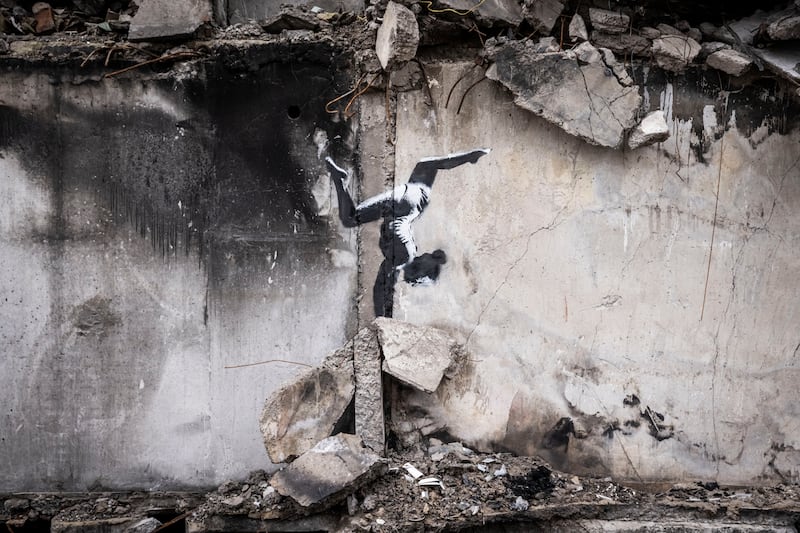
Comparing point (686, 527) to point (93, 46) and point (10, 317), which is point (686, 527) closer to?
point (10, 317)

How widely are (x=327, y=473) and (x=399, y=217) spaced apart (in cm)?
156

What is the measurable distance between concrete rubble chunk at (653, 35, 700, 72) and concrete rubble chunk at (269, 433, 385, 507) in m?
2.90

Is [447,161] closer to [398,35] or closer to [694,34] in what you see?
[398,35]

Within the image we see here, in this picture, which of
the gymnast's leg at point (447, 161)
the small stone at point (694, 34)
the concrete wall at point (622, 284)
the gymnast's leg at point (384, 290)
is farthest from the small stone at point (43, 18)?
the small stone at point (694, 34)

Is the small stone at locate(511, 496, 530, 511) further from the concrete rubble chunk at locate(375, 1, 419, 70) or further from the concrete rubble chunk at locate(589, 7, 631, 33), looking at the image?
the concrete rubble chunk at locate(589, 7, 631, 33)

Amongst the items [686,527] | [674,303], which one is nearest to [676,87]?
[674,303]

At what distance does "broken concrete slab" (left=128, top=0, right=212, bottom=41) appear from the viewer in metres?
4.02

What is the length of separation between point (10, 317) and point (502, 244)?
3.12m

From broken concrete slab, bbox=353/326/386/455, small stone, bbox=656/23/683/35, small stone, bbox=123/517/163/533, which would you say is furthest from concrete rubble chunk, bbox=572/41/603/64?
small stone, bbox=123/517/163/533

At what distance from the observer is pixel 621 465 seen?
13.7ft

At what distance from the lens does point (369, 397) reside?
3.92 meters

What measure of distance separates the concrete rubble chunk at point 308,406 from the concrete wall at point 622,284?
1.70 feet

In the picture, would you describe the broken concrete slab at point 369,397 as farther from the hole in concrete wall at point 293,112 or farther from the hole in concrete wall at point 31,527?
the hole in concrete wall at point 31,527

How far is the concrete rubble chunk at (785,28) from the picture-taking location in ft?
12.5
